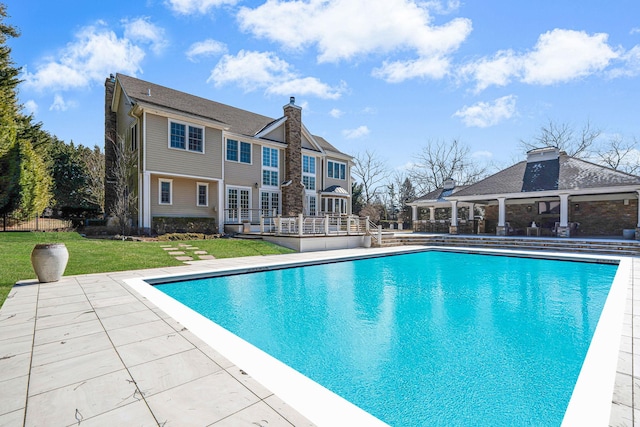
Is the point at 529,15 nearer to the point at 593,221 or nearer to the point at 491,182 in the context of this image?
the point at 491,182

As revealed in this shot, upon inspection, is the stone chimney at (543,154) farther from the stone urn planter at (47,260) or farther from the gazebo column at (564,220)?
the stone urn planter at (47,260)

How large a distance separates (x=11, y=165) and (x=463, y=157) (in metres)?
42.2

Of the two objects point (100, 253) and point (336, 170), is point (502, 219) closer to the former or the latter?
point (336, 170)

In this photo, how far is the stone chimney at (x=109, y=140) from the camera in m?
19.3

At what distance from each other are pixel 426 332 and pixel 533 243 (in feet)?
49.4

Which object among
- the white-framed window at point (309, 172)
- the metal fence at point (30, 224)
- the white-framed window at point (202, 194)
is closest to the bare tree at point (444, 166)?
the white-framed window at point (309, 172)

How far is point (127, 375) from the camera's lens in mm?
3137

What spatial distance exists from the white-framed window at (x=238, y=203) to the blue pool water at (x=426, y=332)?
10067 millimetres

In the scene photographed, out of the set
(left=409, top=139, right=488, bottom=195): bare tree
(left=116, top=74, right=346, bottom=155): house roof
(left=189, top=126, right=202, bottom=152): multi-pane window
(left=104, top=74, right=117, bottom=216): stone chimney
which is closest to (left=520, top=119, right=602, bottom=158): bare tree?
(left=409, top=139, right=488, bottom=195): bare tree

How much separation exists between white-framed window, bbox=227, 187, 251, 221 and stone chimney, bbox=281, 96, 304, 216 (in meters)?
2.69

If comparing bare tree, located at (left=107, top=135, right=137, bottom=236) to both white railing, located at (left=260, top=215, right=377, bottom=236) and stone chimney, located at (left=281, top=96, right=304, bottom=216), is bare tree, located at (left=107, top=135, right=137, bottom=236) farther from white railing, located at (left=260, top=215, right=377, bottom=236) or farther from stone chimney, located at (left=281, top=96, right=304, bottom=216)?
stone chimney, located at (left=281, top=96, right=304, bottom=216)

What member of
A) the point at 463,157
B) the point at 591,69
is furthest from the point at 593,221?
the point at 463,157

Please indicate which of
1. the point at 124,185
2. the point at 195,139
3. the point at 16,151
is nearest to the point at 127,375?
the point at 195,139

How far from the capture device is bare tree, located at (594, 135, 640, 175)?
32.8 meters
